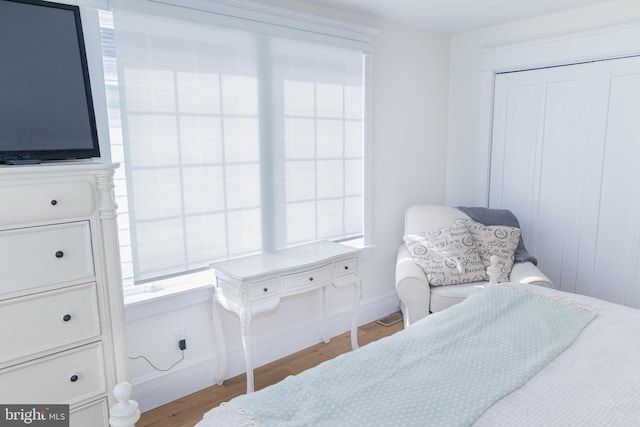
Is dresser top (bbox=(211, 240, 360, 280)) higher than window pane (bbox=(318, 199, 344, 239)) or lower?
lower

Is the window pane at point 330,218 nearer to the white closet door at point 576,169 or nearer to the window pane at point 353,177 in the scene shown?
the window pane at point 353,177

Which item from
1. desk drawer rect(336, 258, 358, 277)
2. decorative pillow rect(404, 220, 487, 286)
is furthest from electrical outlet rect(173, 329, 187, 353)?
decorative pillow rect(404, 220, 487, 286)

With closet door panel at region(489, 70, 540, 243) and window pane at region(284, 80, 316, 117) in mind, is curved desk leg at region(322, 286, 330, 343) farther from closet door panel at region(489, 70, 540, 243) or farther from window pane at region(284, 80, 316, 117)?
closet door panel at region(489, 70, 540, 243)

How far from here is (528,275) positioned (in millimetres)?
2908

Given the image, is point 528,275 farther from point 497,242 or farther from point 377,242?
point 377,242

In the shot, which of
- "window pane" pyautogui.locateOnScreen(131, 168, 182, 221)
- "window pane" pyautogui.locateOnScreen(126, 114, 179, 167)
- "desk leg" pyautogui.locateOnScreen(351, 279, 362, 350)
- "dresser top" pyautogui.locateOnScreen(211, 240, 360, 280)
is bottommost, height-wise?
"desk leg" pyautogui.locateOnScreen(351, 279, 362, 350)

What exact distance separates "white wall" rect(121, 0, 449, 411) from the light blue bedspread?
4.24ft

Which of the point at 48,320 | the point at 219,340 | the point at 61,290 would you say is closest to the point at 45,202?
the point at 61,290

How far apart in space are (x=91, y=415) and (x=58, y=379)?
0.76ft

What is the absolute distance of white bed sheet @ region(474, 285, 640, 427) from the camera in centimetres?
123

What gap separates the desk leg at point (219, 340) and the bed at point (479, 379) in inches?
49.0

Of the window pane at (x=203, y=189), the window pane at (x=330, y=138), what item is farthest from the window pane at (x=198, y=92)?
the window pane at (x=330, y=138)

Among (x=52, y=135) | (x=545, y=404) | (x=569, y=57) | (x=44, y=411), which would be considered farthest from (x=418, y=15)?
(x=44, y=411)

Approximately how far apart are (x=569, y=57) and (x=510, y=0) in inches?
27.3
